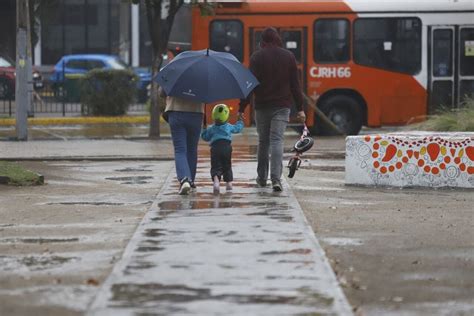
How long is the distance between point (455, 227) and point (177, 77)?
379 cm

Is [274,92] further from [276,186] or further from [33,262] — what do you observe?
[33,262]

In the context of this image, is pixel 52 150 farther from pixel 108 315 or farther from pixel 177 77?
pixel 108 315

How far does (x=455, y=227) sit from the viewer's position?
35.3 ft

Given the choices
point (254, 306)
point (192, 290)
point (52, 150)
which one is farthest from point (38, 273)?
point (52, 150)

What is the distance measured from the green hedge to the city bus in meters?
5.88

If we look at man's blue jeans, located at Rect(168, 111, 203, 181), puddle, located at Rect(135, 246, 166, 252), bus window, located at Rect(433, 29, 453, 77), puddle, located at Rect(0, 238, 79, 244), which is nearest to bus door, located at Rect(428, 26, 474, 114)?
bus window, located at Rect(433, 29, 453, 77)

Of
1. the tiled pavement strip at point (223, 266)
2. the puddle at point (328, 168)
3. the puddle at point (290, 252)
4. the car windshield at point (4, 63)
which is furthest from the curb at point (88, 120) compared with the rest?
the puddle at point (290, 252)

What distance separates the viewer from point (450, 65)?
2498cm

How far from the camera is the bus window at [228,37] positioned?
24750mm

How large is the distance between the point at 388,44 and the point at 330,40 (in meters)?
1.24

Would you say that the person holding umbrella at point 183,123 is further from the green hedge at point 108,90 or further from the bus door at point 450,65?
the green hedge at point 108,90

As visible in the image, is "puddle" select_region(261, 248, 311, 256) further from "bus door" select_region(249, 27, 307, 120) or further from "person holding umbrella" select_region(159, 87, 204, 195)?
"bus door" select_region(249, 27, 307, 120)

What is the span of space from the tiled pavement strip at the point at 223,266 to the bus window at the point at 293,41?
13.0 m

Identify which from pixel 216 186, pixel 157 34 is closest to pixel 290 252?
pixel 216 186
